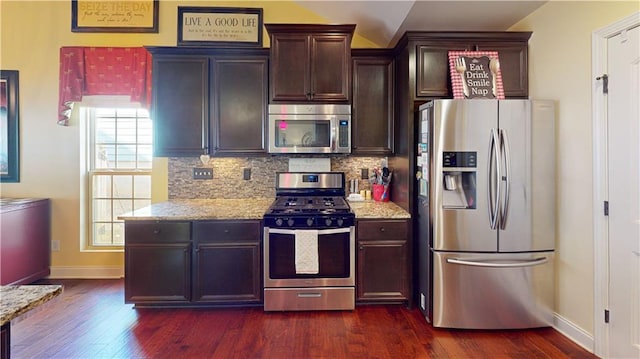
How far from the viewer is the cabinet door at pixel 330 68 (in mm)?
3246

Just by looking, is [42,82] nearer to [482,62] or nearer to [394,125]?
[394,125]

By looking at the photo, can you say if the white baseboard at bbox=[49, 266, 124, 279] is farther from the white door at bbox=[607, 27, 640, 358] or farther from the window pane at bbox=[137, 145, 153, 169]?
the white door at bbox=[607, 27, 640, 358]

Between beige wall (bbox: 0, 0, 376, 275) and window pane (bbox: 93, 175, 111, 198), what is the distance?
182 mm

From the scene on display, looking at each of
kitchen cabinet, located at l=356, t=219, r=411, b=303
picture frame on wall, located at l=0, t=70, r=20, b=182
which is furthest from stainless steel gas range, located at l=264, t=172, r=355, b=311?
picture frame on wall, located at l=0, t=70, r=20, b=182

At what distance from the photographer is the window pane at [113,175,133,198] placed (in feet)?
13.0

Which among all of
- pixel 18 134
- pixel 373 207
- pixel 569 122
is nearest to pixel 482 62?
pixel 569 122

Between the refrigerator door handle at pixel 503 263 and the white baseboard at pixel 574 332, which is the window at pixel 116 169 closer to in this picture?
the refrigerator door handle at pixel 503 263

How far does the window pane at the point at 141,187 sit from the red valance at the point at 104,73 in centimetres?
86

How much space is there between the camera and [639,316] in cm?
212

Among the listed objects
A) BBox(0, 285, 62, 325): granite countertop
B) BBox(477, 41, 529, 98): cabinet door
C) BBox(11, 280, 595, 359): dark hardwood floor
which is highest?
BBox(477, 41, 529, 98): cabinet door

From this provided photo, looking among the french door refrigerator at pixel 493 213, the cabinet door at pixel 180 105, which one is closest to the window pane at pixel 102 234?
the cabinet door at pixel 180 105

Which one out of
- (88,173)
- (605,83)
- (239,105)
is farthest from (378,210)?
(88,173)

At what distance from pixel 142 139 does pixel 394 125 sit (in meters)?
2.85

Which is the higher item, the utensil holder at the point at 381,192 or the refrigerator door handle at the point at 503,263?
the utensil holder at the point at 381,192
